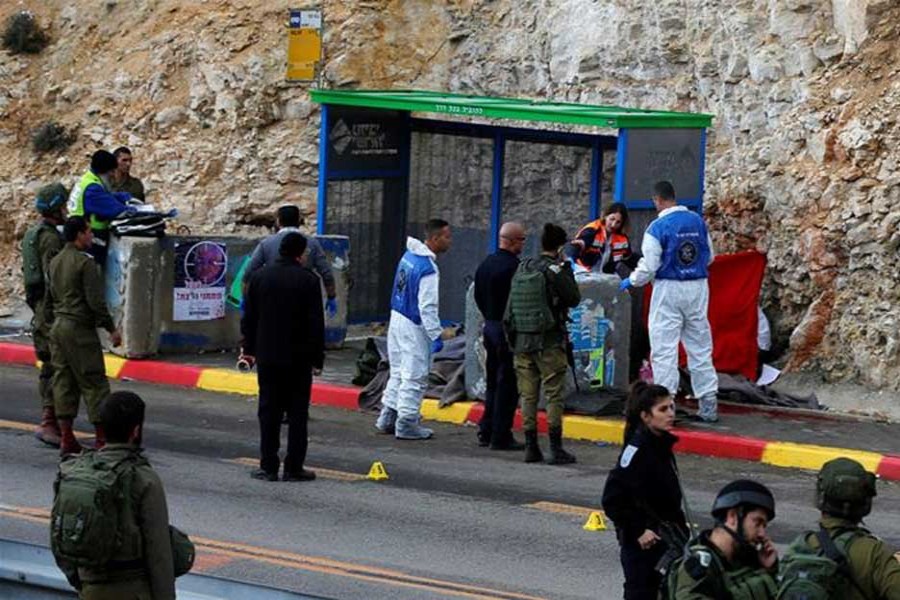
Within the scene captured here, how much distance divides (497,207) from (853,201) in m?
3.74

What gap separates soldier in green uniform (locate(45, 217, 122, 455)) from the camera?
40.8ft

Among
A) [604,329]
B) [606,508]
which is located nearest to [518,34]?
[604,329]

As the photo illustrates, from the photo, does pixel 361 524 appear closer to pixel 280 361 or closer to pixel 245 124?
pixel 280 361

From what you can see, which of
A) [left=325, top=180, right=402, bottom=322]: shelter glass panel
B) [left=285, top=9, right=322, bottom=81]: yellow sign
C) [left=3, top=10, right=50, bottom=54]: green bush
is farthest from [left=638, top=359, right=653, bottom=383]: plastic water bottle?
[left=3, top=10, right=50, bottom=54]: green bush

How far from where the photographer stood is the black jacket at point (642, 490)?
7.61 meters

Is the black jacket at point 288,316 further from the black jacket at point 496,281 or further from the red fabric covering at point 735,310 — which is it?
the red fabric covering at point 735,310

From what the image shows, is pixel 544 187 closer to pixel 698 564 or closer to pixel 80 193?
pixel 80 193

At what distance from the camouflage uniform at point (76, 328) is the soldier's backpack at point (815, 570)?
23.6 feet

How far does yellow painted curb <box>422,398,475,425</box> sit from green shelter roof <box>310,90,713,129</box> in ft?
8.18

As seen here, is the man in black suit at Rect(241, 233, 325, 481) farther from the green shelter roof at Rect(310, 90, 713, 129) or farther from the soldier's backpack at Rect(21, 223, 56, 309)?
the green shelter roof at Rect(310, 90, 713, 129)

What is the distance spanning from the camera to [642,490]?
7.61m

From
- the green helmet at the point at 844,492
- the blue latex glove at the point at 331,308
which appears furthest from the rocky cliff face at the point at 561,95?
the green helmet at the point at 844,492

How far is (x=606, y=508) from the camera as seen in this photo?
303 inches

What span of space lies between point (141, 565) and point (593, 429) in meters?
7.89
